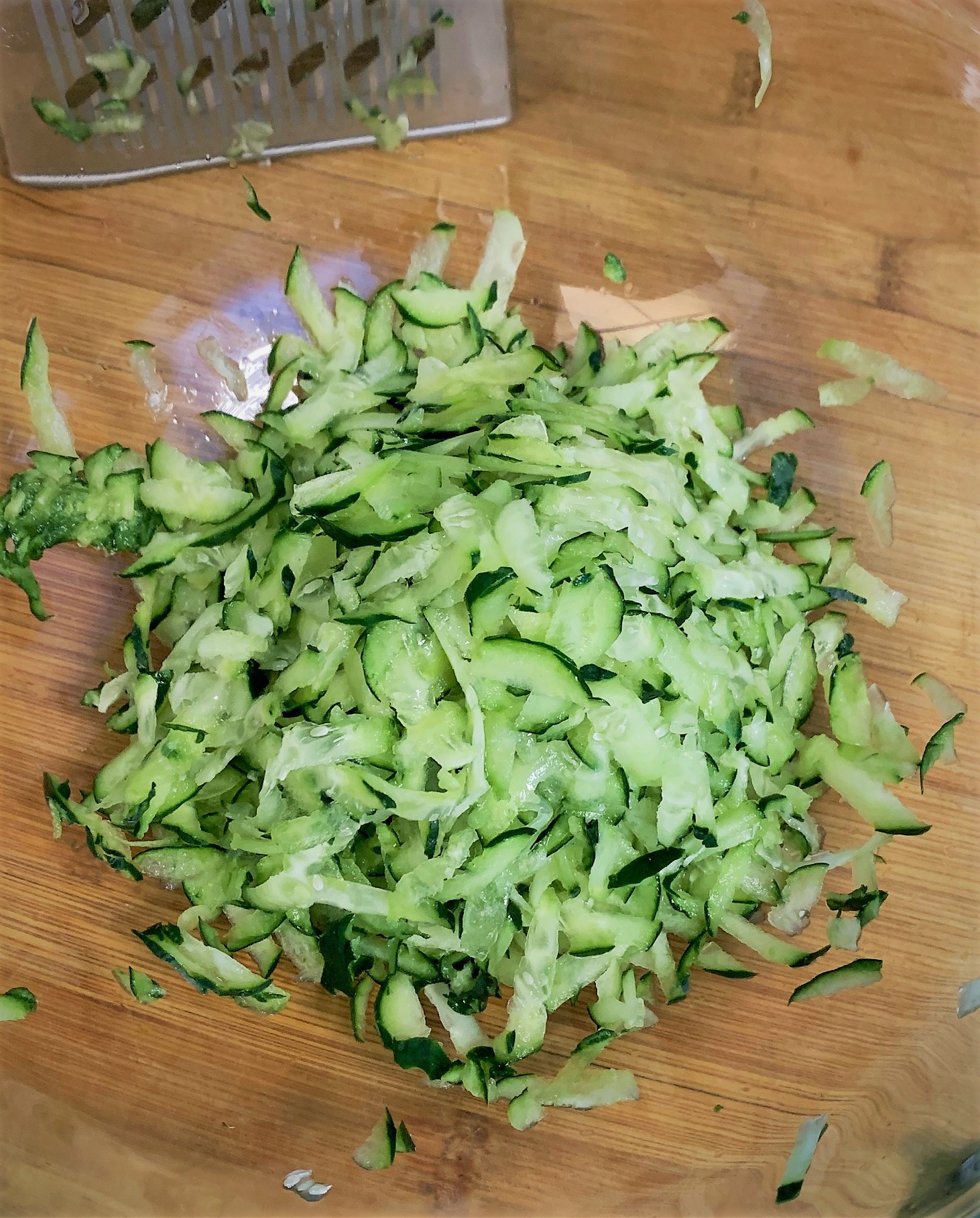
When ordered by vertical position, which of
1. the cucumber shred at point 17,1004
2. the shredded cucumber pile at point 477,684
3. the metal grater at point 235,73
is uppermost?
the metal grater at point 235,73

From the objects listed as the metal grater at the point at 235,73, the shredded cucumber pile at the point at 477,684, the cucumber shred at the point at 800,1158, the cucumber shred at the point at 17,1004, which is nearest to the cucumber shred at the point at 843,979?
the shredded cucumber pile at the point at 477,684

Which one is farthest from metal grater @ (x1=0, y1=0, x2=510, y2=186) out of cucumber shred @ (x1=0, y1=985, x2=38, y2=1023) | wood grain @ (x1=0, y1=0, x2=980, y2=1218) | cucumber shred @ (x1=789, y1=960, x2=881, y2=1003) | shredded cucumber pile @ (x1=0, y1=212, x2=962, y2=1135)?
cucumber shred @ (x1=789, y1=960, x2=881, y2=1003)

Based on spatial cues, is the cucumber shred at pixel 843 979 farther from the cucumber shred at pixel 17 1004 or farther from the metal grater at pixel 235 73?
the metal grater at pixel 235 73

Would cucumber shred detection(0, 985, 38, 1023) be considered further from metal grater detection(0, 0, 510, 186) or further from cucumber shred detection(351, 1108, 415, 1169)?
metal grater detection(0, 0, 510, 186)

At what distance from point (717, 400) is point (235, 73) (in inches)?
24.4

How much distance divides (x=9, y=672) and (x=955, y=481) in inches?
40.1

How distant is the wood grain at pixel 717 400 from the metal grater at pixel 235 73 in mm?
33

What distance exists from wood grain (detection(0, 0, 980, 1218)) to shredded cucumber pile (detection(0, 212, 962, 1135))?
0.06 m

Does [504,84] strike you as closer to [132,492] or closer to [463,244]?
[463,244]

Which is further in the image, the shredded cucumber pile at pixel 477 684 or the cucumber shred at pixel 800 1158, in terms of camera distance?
the cucumber shred at pixel 800 1158

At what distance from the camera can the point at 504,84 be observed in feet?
3.26

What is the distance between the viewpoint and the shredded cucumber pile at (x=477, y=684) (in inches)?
30.3

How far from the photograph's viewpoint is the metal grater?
0.94 meters

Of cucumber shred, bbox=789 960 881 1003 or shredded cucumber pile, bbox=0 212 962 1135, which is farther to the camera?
cucumber shred, bbox=789 960 881 1003
